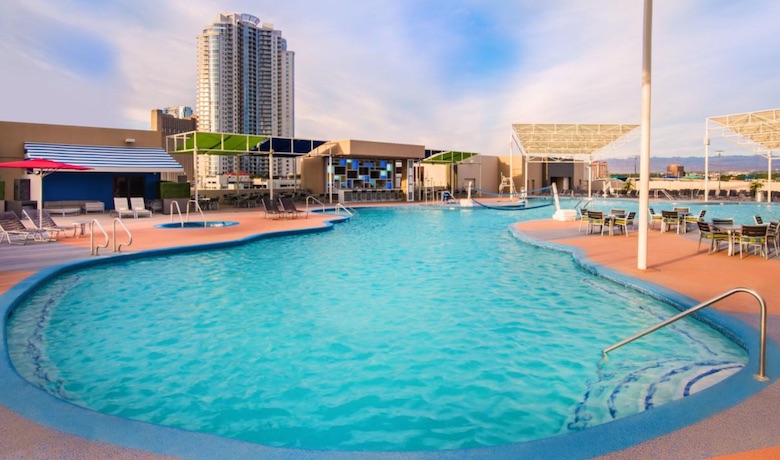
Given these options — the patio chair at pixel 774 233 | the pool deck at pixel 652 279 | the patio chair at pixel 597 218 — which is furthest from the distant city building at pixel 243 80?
the patio chair at pixel 774 233

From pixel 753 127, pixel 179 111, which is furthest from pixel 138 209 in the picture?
pixel 179 111

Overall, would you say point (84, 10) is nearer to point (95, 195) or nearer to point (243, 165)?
point (95, 195)

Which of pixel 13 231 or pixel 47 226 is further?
pixel 47 226

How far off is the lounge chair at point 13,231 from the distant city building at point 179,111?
8017 cm

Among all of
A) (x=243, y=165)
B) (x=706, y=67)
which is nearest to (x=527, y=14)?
(x=706, y=67)

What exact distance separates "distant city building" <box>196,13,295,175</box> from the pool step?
67.5 metres

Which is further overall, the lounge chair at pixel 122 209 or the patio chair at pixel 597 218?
the lounge chair at pixel 122 209

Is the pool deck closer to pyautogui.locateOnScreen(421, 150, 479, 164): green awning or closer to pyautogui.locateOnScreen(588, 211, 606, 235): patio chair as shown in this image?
pyautogui.locateOnScreen(588, 211, 606, 235): patio chair

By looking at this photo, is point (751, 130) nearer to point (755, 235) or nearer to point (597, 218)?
point (597, 218)

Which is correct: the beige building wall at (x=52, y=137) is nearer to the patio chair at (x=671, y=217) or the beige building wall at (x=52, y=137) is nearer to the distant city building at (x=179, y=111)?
the patio chair at (x=671, y=217)

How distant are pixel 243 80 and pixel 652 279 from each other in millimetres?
71329

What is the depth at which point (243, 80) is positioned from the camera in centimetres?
7044

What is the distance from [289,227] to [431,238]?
13.8 ft

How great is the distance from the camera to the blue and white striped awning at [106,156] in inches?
727
